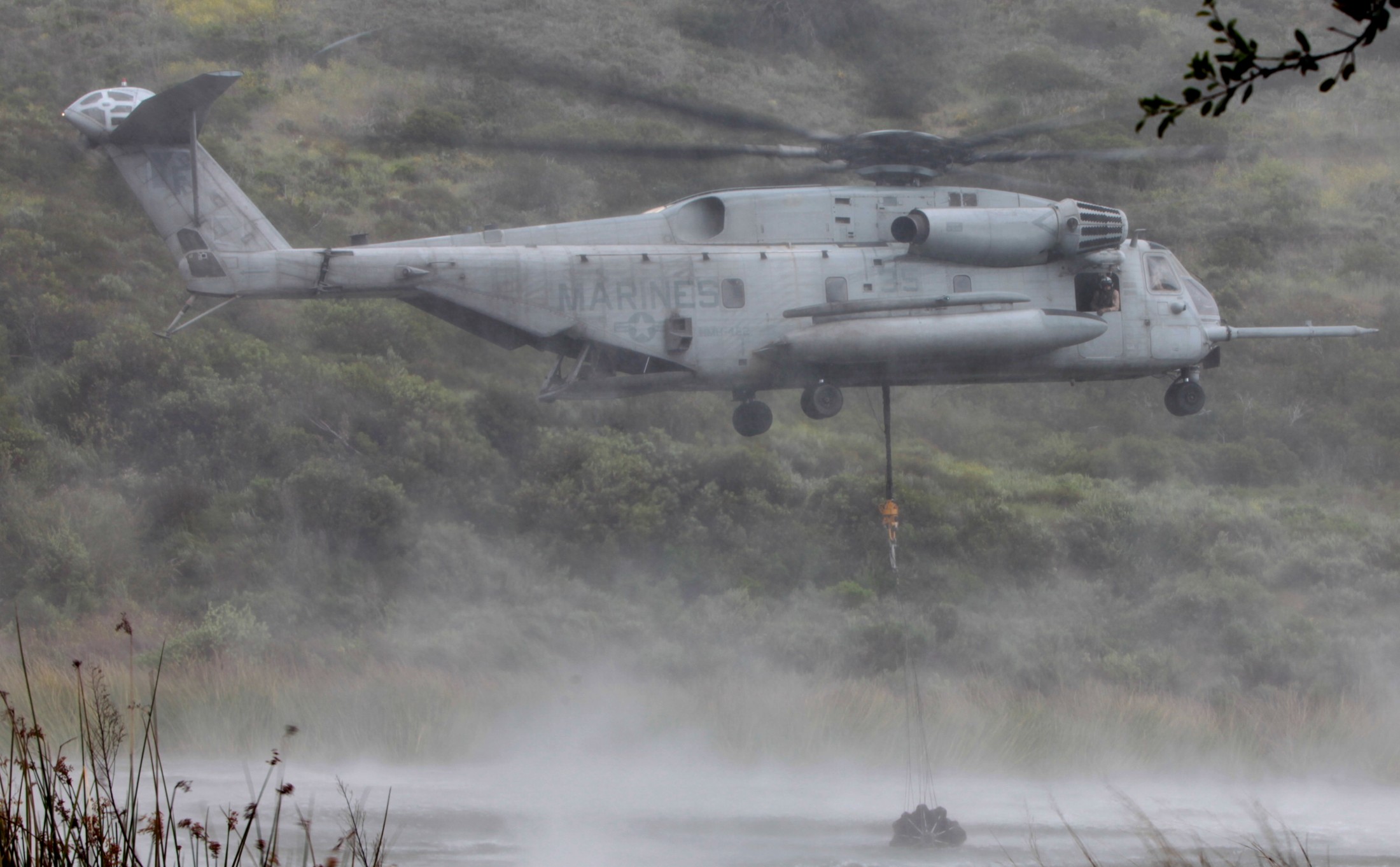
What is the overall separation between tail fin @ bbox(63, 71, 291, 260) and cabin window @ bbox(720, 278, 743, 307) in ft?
13.4

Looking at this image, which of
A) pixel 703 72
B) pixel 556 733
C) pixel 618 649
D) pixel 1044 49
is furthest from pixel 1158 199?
pixel 556 733

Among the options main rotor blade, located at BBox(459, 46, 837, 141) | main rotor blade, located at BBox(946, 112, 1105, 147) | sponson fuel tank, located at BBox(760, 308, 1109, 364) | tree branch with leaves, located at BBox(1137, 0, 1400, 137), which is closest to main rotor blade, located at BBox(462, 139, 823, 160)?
main rotor blade, located at BBox(459, 46, 837, 141)

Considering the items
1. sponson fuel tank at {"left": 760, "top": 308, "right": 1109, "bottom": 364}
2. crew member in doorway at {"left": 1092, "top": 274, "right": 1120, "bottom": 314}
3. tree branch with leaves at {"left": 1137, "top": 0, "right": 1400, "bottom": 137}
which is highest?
crew member in doorway at {"left": 1092, "top": 274, "right": 1120, "bottom": 314}

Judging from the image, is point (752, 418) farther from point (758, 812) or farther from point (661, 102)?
point (758, 812)

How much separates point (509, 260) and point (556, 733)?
6.94 metres

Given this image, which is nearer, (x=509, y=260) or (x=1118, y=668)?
(x=509, y=260)

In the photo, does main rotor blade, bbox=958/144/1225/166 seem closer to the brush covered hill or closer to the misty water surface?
the brush covered hill

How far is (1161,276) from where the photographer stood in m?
14.8

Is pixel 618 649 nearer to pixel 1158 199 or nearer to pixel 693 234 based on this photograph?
pixel 693 234

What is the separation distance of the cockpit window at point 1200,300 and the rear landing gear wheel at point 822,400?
476 centimetres

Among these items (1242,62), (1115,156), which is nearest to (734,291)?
(1115,156)

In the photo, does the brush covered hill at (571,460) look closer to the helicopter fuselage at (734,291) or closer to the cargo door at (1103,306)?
the helicopter fuselage at (734,291)

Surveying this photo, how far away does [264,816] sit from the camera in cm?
1277

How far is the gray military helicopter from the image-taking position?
11.9 meters
